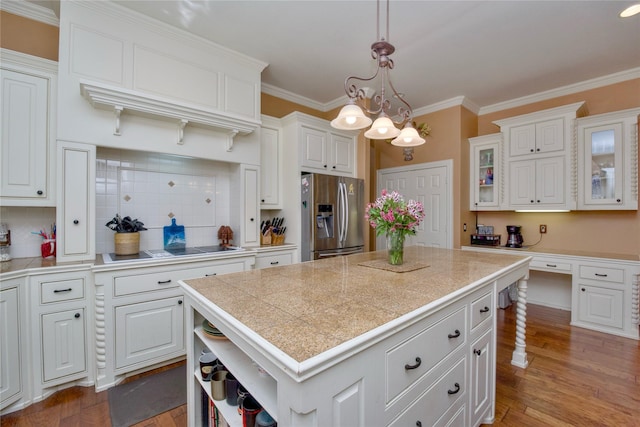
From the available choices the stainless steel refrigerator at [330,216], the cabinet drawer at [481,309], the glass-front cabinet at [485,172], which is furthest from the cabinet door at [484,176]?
the cabinet drawer at [481,309]

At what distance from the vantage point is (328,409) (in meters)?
0.72

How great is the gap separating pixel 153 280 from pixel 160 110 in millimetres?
1353

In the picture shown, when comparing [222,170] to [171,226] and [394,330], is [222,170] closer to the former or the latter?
[171,226]

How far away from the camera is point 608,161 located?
121 inches

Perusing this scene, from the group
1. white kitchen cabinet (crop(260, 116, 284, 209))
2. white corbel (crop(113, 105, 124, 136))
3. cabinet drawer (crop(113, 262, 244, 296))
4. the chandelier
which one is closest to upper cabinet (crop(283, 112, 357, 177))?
white kitchen cabinet (crop(260, 116, 284, 209))

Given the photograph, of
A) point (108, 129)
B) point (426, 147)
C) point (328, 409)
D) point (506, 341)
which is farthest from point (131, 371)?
point (426, 147)

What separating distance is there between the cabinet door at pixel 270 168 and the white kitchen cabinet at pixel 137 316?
1.17 metres

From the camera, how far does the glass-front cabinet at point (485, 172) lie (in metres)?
3.79

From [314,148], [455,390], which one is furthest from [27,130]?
[455,390]

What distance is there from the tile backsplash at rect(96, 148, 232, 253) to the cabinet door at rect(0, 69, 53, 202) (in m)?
0.38

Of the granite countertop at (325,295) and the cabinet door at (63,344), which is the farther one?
the cabinet door at (63,344)

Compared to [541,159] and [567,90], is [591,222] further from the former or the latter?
[567,90]

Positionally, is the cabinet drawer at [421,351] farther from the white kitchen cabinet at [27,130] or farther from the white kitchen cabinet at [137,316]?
the white kitchen cabinet at [27,130]

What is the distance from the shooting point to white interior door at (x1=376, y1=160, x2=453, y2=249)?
13.0 feet
